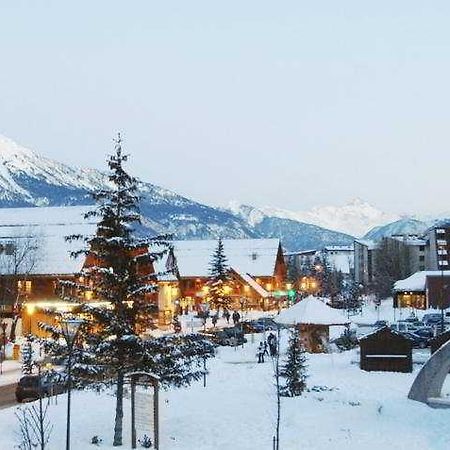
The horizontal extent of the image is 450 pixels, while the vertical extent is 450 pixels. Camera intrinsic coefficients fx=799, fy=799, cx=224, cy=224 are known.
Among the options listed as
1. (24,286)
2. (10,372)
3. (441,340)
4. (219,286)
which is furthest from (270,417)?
(219,286)

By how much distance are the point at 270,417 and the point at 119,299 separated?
6.66 metres

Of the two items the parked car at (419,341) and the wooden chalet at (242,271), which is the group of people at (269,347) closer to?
the parked car at (419,341)

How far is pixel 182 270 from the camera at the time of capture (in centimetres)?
10900

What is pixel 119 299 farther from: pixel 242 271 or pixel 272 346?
pixel 242 271

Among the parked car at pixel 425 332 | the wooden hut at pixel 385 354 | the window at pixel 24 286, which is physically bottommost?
the wooden hut at pixel 385 354

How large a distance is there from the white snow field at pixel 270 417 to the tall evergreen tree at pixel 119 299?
1.49 metres

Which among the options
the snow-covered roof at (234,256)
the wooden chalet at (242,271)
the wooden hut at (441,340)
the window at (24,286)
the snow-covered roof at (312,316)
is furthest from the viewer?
the snow-covered roof at (234,256)

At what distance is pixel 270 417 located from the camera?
25.8m

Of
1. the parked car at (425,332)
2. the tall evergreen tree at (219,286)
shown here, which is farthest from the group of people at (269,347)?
the tall evergreen tree at (219,286)

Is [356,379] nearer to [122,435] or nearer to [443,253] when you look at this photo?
[122,435]

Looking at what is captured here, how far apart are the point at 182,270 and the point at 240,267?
8.97 metres

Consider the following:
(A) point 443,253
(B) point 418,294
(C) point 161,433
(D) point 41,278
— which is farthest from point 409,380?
(A) point 443,253

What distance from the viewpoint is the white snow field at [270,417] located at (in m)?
22.4

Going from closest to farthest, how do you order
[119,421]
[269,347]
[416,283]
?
[119,421], [269,347], [416,283]
